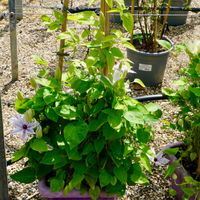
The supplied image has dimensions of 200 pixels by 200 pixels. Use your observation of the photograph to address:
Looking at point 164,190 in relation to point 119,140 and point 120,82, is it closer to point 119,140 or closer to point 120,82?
point 119,140

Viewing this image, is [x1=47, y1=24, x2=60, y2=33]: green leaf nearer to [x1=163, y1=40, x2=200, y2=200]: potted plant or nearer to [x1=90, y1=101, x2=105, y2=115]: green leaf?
[x1=90, y1=101, x2=105, y2=115]: green leaf

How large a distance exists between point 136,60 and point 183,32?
4.59 ft

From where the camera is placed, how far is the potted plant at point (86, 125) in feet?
2.82

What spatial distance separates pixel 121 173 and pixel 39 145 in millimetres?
305

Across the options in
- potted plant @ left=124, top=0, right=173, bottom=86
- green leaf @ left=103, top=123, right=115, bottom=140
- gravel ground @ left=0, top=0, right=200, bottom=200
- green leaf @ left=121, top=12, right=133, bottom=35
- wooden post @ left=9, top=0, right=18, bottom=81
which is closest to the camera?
green leaf @ left=121, top=12, right=133, bottom=35

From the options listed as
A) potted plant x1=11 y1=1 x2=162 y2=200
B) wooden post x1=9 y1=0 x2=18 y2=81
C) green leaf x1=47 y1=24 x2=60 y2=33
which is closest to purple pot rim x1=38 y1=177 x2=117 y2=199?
potted plant x1=11 y1=1 x2=162 y2=200

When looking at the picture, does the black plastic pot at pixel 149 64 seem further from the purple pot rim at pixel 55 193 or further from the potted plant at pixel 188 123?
the purple pot rim at pixel 55 193

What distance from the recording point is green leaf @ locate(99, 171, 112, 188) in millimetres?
A: 934

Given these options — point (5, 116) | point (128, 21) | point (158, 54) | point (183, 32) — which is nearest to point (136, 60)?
point (158, 54)

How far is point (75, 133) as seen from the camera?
0.86 meters

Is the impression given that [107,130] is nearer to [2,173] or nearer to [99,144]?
[99,144]

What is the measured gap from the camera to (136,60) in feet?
7.83

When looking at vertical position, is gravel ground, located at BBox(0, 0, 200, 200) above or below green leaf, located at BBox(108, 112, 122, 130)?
below

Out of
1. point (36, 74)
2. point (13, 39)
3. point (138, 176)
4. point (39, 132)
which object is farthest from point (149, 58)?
point (39, 132)
